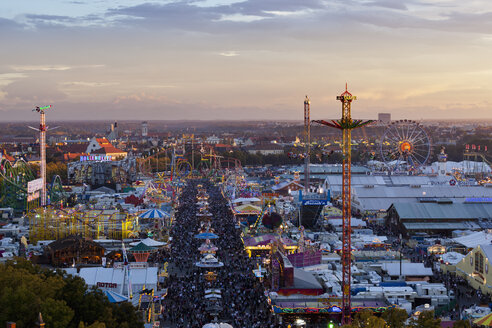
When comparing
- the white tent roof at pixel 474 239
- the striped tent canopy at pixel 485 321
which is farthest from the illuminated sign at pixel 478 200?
the striped tent canopy at pixel 485 321

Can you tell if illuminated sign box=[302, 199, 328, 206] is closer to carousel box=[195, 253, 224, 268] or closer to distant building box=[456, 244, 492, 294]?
carousel box=[195, 253, 224, 268]

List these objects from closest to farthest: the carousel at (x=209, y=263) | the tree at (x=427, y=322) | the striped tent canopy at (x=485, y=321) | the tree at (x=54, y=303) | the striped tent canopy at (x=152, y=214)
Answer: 1. the tree at (x=54, y=303)
2. the tree at (x=427, y=322)
3. the striped tent canopy at (x=485, y=321)
4. the carousel at (x=209, y=263)
5. the striped tent canopy at (x=152, y=214)

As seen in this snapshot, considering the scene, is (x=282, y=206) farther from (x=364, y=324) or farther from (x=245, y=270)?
(x=364, y=324)

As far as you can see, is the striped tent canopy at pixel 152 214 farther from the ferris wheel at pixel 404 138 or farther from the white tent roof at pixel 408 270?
the ferris wheel at pixel 404 138

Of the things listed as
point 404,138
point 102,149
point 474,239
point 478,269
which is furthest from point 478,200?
point 102,149

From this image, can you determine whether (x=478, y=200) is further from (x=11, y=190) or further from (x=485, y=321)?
(x=11, y=190)

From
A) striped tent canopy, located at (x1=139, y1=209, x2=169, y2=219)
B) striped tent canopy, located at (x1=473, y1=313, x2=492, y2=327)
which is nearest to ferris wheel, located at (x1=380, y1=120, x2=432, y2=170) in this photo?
striped tent canopy, located at (x1=139, y1=209, x2=169, y2=219)
